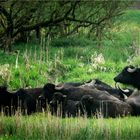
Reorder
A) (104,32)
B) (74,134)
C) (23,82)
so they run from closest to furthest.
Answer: (74,134), (23,82), (104,32)

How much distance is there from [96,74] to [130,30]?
18716 millimetres

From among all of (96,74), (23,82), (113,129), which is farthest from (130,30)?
(113,129)

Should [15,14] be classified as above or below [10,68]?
above

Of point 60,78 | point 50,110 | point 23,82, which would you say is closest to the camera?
point 50,110

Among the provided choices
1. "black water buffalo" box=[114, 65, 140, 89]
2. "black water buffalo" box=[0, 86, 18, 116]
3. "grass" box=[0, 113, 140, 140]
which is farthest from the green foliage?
"grass" box=[0, 113, 140, 140]

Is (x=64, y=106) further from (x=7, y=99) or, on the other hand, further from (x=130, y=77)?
(x=130, y=77)

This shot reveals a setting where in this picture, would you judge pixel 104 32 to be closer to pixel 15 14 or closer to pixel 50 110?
pixel 15 14

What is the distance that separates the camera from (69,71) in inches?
921

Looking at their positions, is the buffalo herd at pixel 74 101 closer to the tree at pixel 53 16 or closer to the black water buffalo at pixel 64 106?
the black water buffalo at pixel 64 106

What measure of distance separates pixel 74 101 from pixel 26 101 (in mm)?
1256

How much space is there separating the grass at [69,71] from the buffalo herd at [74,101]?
2.23 feet

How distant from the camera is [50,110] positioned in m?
14.2

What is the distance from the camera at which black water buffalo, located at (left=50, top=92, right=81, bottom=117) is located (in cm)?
1414

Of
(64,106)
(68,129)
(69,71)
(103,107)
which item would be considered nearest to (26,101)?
(64,106)
